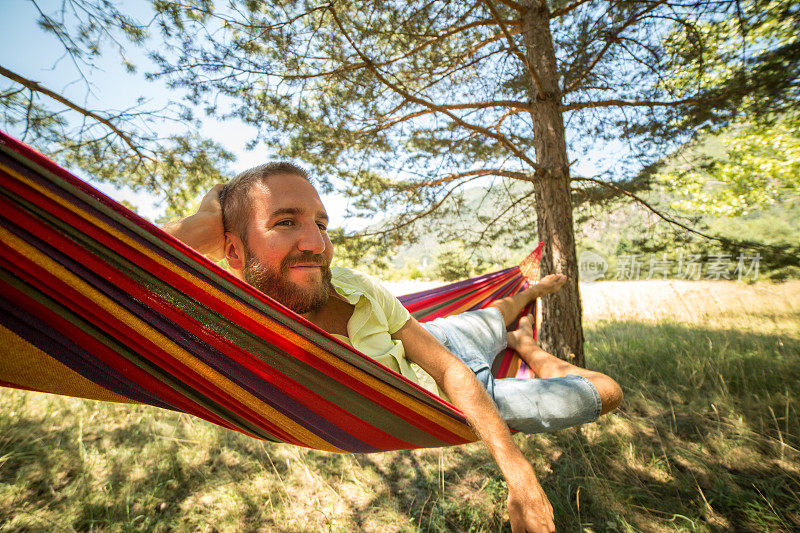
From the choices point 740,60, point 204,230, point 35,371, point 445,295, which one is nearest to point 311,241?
point 204,230

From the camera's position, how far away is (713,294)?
6.36 m

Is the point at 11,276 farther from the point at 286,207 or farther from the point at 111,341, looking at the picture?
the point at 286,207

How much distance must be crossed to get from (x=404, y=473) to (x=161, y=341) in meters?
1.50

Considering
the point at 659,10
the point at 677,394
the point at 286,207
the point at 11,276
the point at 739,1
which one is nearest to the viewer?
the point at 11,276

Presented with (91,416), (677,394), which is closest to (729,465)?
(677,394)

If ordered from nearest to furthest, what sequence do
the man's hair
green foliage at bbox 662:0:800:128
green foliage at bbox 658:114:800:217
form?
1. the man's hair
2. green foliage at bbox 662:0:800:128
3. green foliage at bbox 658:114:800:217

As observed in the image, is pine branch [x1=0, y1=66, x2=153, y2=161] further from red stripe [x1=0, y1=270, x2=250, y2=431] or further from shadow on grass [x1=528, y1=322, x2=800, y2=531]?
shadow on grass [x1=528, y1=322, x2=800, y2=531]

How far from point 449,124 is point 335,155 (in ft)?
3.48

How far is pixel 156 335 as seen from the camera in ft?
2.59

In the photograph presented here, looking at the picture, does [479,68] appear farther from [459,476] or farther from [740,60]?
[459,476]

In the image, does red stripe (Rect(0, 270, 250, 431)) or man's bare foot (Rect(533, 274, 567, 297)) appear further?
man's bare foot (Rect(533, 274, 567, 297))

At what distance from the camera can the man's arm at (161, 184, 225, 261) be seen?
3.67 feet

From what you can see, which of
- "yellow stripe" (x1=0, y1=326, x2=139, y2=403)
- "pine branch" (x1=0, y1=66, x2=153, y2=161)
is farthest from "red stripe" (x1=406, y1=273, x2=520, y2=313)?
"pine branch" (x1=0, y1=66, x2=153, y2=161)

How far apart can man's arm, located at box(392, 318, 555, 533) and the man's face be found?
0.36 metres
